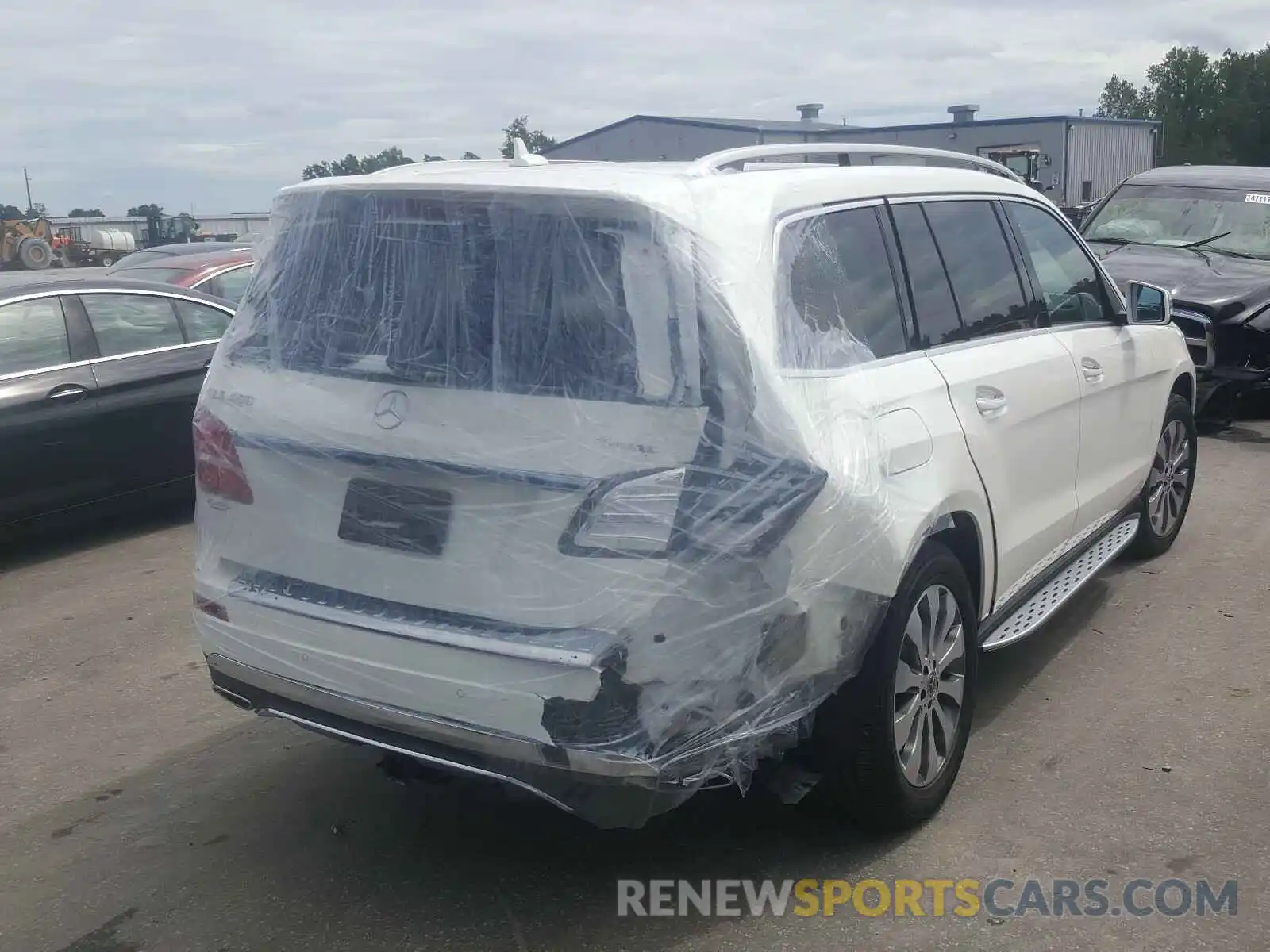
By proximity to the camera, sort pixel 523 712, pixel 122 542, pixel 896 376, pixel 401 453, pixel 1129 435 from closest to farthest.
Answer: pixel 523 712 < pixel 401 453 < pixel 896 376 < pixel 1129 435 < pixel 122 542

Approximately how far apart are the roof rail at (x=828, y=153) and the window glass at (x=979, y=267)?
0.20m

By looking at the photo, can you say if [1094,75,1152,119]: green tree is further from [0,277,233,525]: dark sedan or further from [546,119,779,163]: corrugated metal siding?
[0,277,233,525]: dark sedan

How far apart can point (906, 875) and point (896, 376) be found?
134 centimetres

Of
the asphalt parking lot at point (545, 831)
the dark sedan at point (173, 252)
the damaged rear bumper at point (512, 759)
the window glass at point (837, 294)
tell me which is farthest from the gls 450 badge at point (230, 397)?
the dark sedan at point (173, 252)

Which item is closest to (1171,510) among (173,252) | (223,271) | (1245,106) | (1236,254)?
(1236,254)

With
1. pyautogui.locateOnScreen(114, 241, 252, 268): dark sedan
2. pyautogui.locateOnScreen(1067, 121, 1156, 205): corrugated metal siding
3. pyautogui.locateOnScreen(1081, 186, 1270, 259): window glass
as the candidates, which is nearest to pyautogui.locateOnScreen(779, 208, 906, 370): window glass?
pyautogui.locateOnScreen(1081, 186, 1270, 259): window glass

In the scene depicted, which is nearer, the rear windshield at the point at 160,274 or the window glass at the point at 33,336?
the window glass at the point at 33,336

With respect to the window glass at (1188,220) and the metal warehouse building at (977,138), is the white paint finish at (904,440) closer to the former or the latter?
the window glass at (1188,220)

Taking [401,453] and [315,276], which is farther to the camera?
[315,276]

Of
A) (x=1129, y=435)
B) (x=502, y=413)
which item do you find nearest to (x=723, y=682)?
(x=502, y=413)

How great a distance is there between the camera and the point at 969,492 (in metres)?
3.59

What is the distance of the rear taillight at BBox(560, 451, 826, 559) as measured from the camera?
108 inches

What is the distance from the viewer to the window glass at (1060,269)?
466 centimetres

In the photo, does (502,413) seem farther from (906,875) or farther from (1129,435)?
(1129,435)
